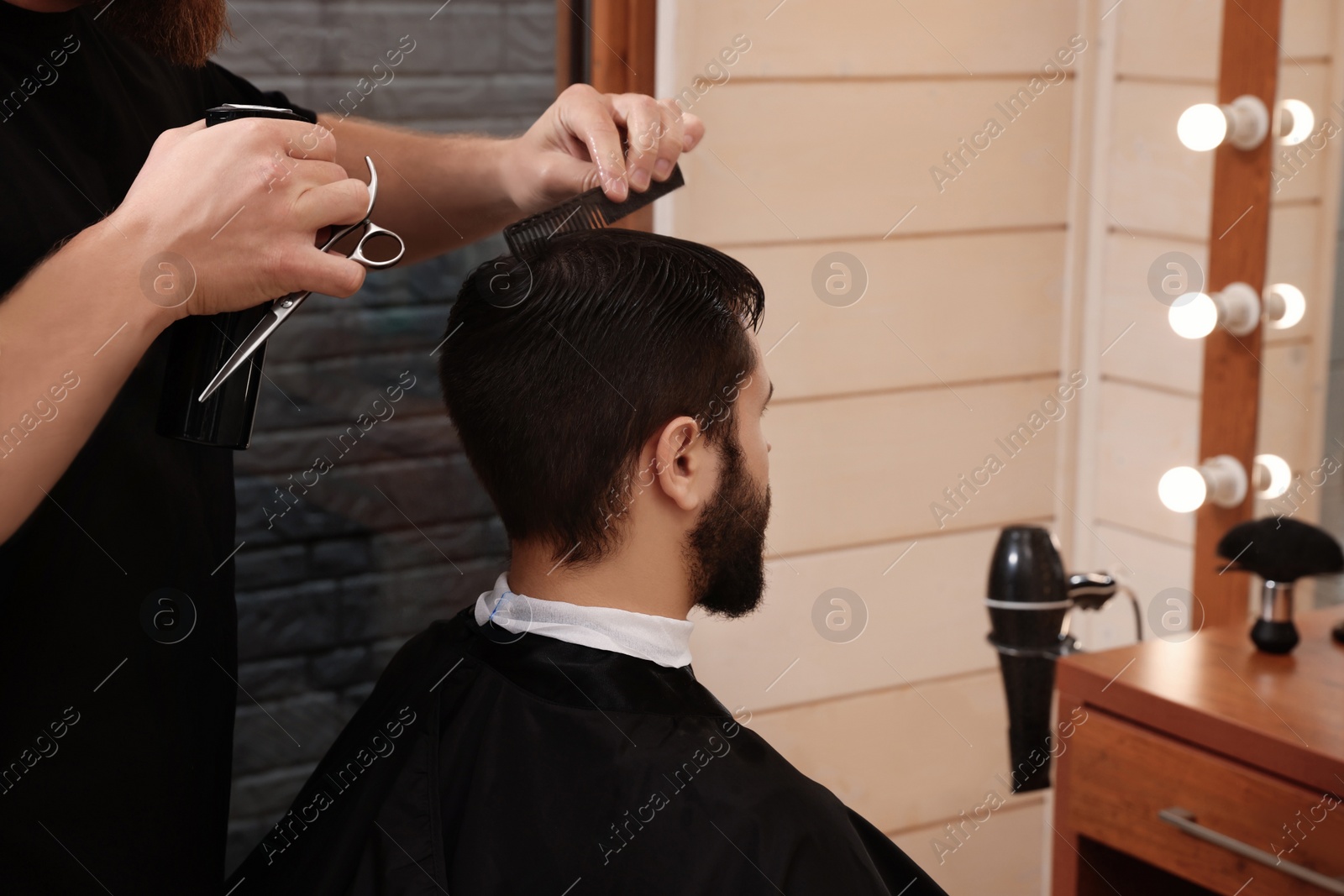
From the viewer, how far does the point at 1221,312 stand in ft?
7.35

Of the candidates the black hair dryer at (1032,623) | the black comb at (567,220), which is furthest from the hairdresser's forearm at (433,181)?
the black hair dryer at (1032,623)

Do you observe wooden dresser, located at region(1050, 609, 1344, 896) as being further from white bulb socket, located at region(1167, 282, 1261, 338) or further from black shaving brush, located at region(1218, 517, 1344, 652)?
white bulb socket, located at region(1167, 282, 1261, 338)

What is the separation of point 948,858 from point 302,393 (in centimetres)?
164

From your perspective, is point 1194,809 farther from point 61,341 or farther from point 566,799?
point 61,341

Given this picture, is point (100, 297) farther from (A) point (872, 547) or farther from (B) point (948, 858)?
(B) point (948, 858)

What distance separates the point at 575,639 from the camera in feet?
4.40

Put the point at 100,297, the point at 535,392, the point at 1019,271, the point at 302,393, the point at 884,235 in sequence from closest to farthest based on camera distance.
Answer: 1. the point at 100,297
2. the point at 535,392
3. the point at 302,393
4. the point at 884,235
5. the point at 1019,271

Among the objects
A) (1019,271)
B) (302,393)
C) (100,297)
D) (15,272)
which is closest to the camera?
(100,297)

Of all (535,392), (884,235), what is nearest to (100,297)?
(535,392)

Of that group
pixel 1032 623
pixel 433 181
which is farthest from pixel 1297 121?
pixel 433 181

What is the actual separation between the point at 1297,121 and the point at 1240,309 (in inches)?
12.9

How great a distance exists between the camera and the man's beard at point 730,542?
1383 mm

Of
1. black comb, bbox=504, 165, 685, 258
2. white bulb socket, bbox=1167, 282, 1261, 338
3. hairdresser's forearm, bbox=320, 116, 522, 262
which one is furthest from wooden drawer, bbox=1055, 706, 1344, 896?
hairdresser's forearm, bbox=320, 116, 522, 262

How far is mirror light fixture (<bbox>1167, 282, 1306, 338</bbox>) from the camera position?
85.2 inches
